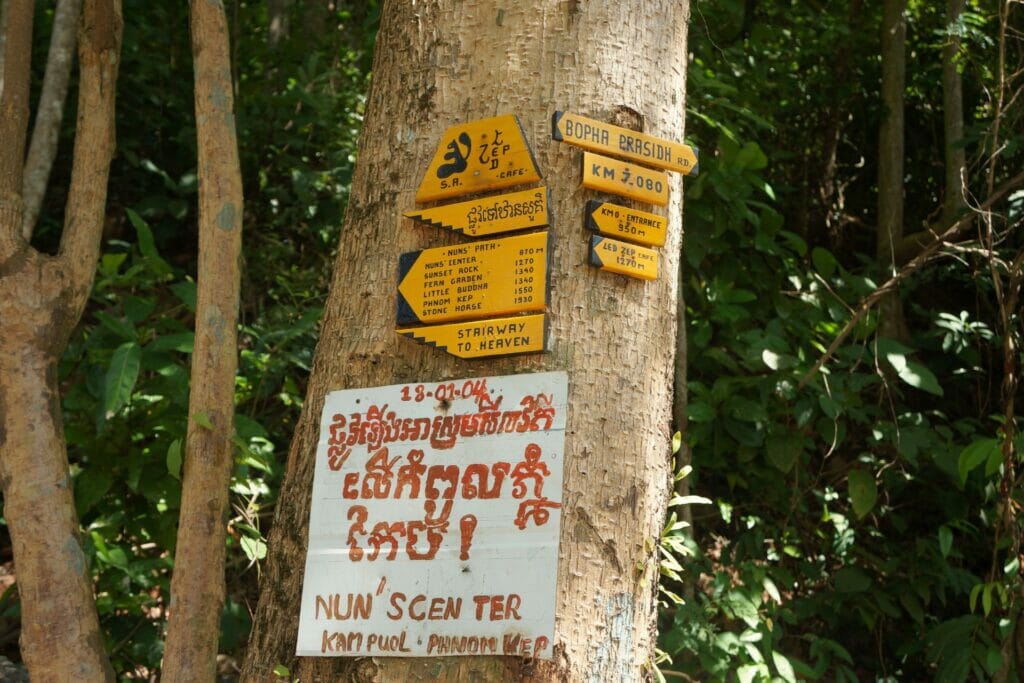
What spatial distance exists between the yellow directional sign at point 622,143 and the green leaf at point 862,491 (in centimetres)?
231

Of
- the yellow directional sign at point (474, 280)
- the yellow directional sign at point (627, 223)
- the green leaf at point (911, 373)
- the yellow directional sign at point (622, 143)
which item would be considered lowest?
the yellow directional sign at point (474, 280)

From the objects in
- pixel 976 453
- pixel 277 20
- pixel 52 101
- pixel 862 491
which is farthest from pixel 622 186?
pixel 277 20

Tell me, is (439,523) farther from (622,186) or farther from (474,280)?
(622,186)

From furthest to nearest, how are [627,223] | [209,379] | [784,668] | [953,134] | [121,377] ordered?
1. [953,134]
2. [784,668]
3. [121,377]
4. [209,379]
5. [627,223]

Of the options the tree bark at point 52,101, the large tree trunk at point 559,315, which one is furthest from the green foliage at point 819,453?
the tree bark at point 52,101

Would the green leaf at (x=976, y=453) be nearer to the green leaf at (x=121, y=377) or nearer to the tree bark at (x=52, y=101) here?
the green leaf at (x=121, y=377)

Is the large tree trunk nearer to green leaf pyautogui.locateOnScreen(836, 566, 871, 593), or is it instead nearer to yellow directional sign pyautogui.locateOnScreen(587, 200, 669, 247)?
yellow directional sign pyautogui.locateOnScreen(587, 200, 669, 247)

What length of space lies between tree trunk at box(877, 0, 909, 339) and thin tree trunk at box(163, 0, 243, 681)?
364 cm

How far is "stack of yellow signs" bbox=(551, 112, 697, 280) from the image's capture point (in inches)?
79.8

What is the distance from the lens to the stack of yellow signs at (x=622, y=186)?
6.65 ft

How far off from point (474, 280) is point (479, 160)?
0.24 metres

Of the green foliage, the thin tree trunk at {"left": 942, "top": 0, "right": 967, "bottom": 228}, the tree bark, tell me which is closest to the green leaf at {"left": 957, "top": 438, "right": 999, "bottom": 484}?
the green foliage

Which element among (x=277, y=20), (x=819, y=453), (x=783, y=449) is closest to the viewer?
(x=783, y=449)

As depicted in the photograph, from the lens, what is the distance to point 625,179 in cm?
208
